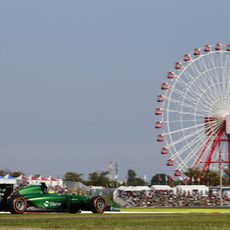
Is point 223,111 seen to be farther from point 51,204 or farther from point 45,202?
point 45,202

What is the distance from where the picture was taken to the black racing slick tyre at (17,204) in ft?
117

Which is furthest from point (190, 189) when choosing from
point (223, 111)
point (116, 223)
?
point (116, 223)

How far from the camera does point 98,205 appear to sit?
1494 inches

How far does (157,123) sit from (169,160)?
16.9 feet

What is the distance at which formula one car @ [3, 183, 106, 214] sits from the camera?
35.8m

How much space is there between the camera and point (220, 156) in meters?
101

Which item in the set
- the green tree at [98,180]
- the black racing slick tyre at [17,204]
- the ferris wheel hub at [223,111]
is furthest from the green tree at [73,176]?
the black racing slick tyre at [17,204]

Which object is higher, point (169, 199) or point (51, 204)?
point (169, 199)

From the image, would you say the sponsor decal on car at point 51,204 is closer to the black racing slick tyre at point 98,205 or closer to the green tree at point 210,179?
the black racing slick tyre at point 98,205

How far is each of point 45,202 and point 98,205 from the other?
2752 mm

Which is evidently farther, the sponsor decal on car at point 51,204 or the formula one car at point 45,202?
the sponsor decal on car at point 51,204

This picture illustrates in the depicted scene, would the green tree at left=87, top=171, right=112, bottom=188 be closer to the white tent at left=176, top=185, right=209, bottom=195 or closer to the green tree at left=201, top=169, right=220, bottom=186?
the green tree at left=201, top=169, right=220, bottom=186

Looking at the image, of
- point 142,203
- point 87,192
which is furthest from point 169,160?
point 87,192

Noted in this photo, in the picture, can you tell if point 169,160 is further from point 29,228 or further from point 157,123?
point 29,228
